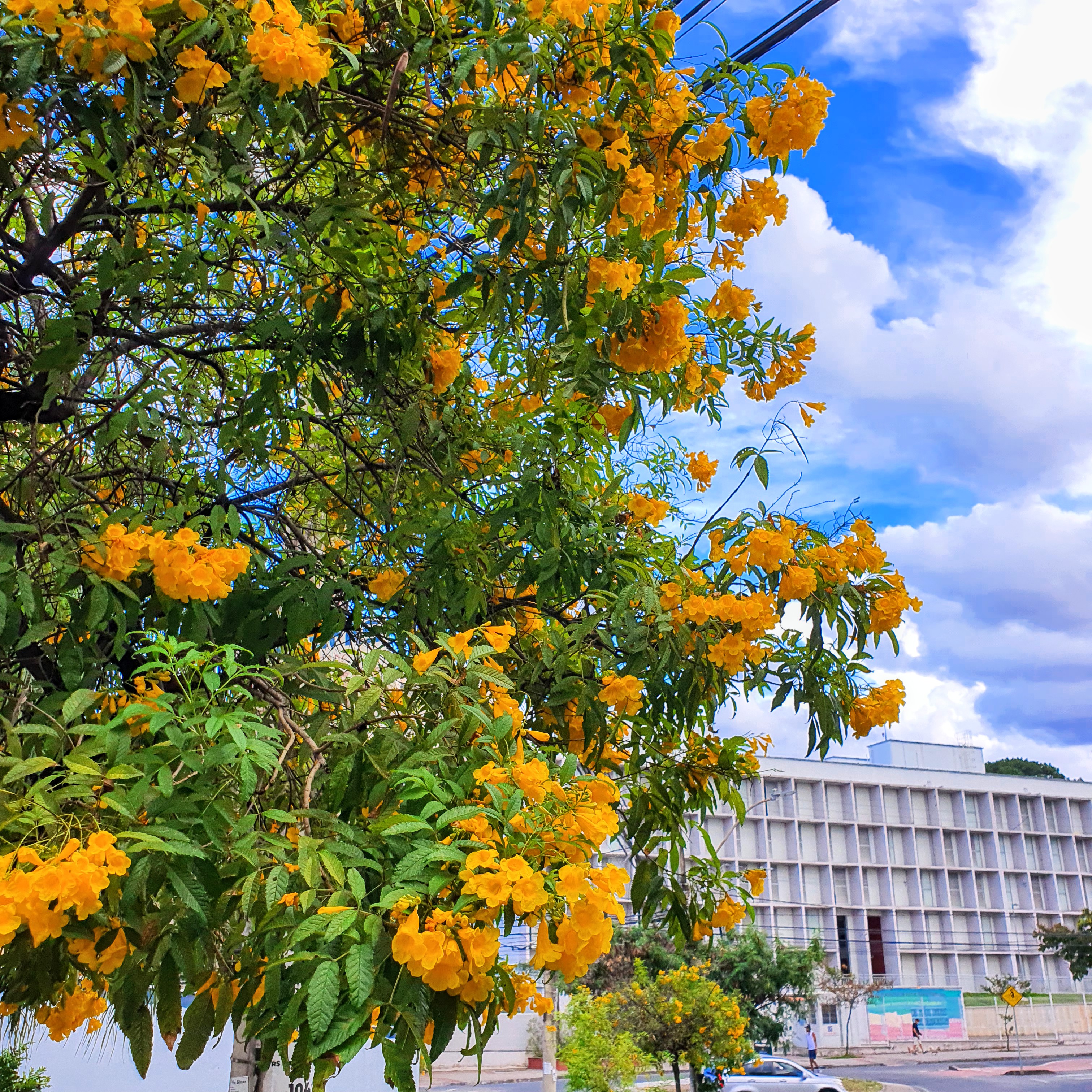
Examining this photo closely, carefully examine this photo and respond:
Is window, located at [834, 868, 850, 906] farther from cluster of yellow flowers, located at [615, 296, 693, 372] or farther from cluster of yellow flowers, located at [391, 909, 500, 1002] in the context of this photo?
cluster of yellow flowers, located at [391, 909, 500, 1002]

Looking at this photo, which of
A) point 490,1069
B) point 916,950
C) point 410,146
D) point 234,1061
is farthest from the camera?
point 916,950

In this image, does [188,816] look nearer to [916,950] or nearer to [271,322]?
[271,322]

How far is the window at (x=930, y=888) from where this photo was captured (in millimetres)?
31812

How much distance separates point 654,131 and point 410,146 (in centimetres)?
64

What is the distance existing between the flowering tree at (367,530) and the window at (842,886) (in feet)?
100

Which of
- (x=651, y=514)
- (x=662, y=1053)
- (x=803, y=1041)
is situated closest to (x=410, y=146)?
(x=651, y=514)

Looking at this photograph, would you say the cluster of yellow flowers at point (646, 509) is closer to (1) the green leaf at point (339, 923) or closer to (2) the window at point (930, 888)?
(1) the green leaf at point (339, 923)

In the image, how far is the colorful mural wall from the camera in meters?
28.3

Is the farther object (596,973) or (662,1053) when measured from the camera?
(596,973)

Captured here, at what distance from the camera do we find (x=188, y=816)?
53.6 inches

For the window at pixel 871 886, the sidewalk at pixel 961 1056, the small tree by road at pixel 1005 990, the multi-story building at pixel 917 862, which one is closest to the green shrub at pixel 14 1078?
the sidewalk at pixel 961 1056

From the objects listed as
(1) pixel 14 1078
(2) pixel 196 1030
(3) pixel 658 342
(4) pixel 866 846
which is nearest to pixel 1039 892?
(4) pixel 866 846

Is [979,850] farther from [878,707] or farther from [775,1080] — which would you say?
[878,707]

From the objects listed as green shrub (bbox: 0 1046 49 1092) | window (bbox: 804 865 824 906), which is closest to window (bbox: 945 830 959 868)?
window (bbox: 804 865 824 906)
